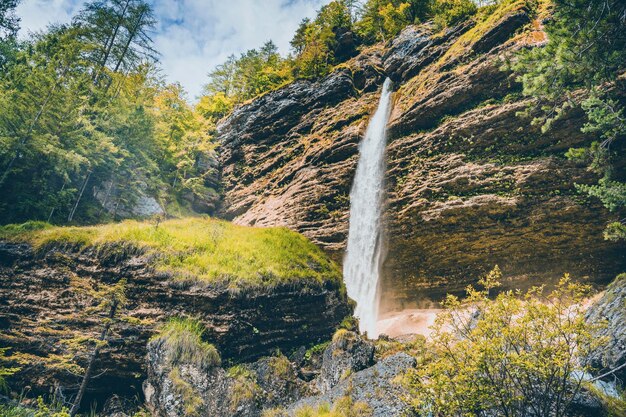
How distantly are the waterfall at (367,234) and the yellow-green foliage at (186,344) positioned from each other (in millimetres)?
10460

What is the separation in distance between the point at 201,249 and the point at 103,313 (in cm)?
430

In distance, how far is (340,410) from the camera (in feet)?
29.8

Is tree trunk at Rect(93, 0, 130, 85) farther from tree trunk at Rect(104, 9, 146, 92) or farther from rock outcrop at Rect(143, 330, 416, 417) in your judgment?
rock outcrop at Rect(143, 330, 416, 417)

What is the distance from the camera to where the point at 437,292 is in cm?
2059

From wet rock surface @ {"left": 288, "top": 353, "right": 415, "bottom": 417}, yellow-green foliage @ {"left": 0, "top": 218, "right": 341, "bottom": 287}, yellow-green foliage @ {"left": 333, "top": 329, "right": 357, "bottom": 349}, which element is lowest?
wet rock surface @ {"left": 288, "top": 353, "right": 415, "bottom": 417}

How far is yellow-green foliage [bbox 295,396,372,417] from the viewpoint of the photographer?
8.85 m

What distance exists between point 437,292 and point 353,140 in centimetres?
1139

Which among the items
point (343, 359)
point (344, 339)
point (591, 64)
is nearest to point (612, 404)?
point (343, 359)

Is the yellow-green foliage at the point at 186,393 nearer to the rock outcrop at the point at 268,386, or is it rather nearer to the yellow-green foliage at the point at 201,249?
the rock outcrop at the point at 268,386

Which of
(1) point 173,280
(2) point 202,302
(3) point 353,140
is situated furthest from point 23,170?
(3) point 353,140

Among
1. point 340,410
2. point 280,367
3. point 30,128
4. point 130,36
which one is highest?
point 130,36

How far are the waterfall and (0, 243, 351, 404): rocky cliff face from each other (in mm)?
7449

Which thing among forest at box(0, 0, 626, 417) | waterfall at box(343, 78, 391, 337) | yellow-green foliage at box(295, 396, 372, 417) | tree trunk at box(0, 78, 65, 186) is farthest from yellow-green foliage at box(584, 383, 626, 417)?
tree trunk at box(0, 78, 65, 186)

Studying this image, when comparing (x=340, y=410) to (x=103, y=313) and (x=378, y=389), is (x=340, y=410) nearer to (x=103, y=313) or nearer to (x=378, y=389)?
(x=378, y=389)
